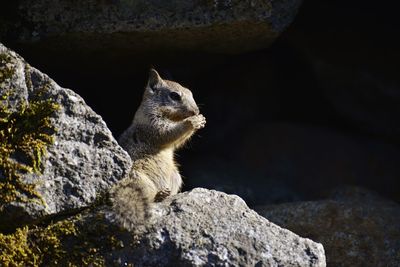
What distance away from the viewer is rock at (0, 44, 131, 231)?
16.5 ft

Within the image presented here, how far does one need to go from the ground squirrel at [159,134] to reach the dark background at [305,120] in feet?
1.99

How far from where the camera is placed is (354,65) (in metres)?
8.80

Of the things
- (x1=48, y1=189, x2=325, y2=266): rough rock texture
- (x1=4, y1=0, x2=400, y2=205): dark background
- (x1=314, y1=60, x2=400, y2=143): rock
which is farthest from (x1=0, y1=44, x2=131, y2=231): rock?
(x1=314, y1=60, x2=400, y2=143): rock

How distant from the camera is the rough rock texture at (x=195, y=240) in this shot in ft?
16.8

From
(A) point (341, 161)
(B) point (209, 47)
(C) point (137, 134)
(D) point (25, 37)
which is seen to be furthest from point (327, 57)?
(D) point (25, 37)

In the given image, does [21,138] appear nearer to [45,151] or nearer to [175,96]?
[45,151]

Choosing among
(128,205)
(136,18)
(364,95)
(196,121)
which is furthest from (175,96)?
(364,95)

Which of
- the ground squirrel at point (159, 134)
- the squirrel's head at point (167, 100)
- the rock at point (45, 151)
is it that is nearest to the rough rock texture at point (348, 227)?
the ground squirrel at point (159, 134)

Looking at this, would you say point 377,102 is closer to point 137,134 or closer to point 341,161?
point 341,161

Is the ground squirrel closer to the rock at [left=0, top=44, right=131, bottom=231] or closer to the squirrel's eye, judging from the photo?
the squirrel's eye

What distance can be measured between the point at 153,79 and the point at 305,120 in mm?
2937

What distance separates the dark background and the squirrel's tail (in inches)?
107

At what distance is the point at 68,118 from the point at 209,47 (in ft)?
7.81

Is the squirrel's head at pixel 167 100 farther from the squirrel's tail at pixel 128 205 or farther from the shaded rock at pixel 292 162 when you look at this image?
the squirrel's tail at pixel 128 205
